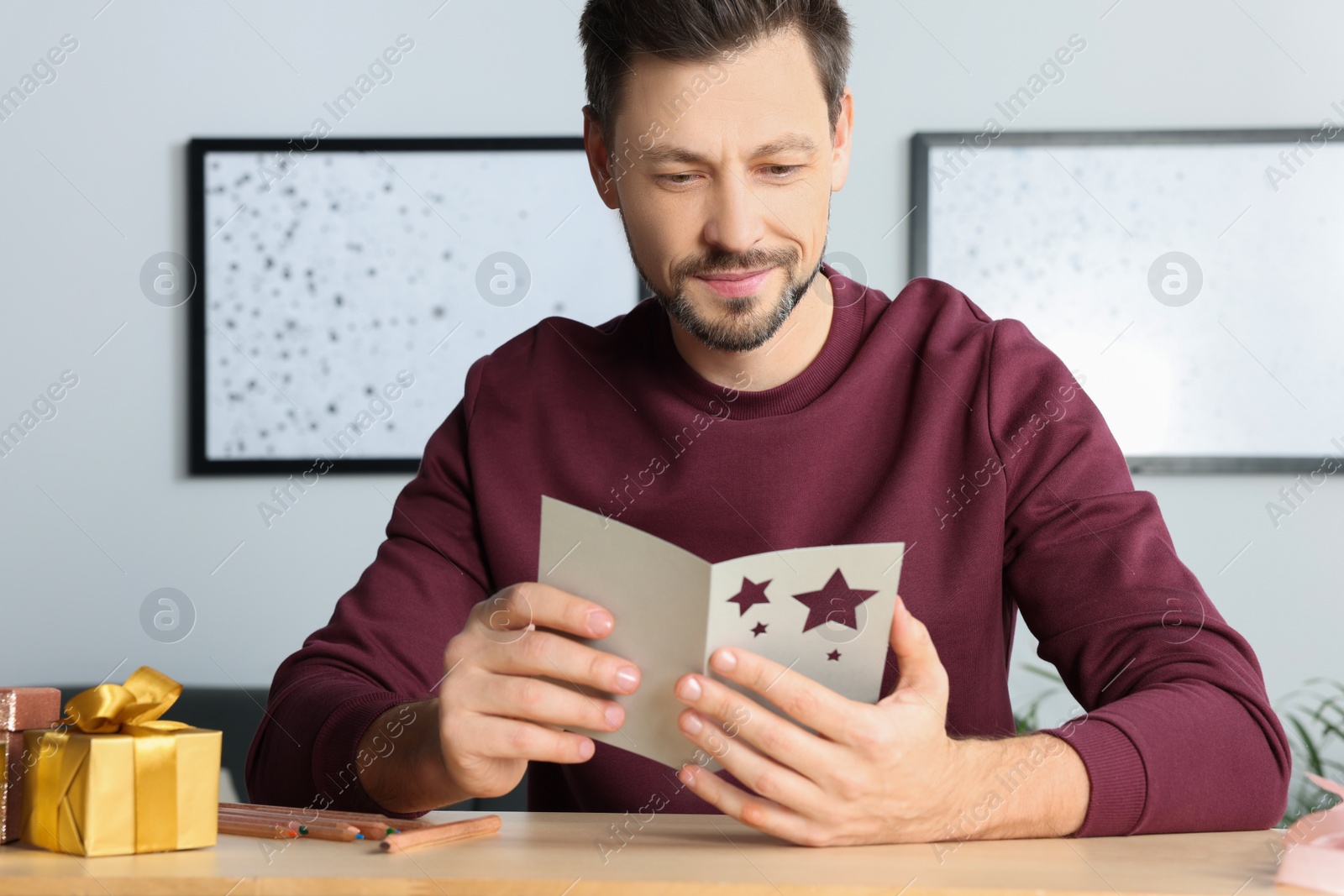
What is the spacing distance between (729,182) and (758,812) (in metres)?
0.77

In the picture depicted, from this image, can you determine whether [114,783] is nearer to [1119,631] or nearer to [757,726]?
[757,726]

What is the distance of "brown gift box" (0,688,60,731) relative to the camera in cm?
96

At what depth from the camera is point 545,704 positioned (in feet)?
3.10

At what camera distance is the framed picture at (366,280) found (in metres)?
3.17

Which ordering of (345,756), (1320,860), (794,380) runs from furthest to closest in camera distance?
(794,380) < (345,756) < (1320,860)

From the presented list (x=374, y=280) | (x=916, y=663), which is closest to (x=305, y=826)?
(x=916, y=663)

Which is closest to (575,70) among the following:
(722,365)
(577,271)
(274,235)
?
(577,271)

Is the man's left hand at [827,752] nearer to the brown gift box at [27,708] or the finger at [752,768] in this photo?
the finger at [752,768]

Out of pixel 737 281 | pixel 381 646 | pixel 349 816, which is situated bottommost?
pixel 349 816

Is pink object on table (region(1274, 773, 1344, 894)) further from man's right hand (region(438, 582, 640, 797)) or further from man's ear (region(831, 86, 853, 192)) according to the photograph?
man's ear (region(831, 86, 853, 192))

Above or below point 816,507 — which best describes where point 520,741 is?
below

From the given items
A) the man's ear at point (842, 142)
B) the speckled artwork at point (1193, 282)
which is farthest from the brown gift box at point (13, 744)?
the speckled artwork at point (1193, 282)

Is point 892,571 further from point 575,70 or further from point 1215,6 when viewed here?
point 1215,6

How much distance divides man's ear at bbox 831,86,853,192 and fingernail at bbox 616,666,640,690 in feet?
2.86
